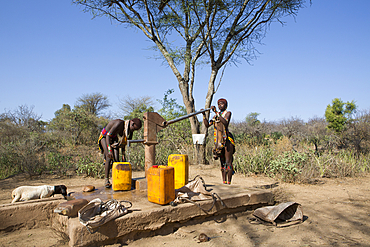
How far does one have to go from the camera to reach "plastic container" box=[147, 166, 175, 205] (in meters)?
3.07

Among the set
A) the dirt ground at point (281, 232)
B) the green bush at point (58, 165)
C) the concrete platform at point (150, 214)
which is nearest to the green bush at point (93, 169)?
the green bush at point (58, 165)

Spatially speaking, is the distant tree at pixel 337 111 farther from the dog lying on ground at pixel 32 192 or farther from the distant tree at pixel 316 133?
the dog lying on ground at pixel 32 192

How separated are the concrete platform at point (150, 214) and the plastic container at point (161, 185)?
90 millimetres

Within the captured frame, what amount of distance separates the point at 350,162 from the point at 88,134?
1237 centimetres

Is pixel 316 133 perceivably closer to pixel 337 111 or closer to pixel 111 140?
pixel 337 111

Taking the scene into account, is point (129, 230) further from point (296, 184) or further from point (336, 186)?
point (336, 186)

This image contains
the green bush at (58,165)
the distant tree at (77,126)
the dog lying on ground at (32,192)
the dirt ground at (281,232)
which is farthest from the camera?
the distant tree at (77,126)

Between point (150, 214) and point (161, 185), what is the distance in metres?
0.37

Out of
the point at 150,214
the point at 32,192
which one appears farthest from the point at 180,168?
the point at 32,192

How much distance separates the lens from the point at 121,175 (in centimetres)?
382

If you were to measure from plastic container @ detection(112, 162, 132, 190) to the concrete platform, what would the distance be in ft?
0.35

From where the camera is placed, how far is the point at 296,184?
6.15 metres

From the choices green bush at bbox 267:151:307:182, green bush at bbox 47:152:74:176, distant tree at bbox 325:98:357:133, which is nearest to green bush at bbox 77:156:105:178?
green bush at bbox 47:152:74:176

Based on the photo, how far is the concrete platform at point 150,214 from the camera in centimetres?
252
